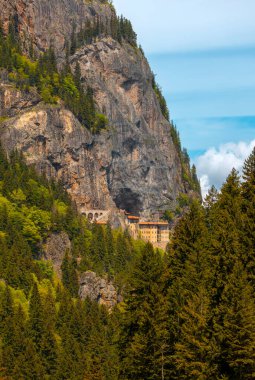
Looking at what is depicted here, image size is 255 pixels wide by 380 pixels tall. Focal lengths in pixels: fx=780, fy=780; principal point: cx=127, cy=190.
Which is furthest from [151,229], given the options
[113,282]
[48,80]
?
[113,282]

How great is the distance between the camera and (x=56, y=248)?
5684 inches

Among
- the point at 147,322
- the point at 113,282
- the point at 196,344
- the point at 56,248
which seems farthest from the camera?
the point at 56,248

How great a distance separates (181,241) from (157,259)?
6.57ft

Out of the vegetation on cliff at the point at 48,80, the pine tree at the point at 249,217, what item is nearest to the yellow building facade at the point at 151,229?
the vegetation on cliff at the point at 48,80

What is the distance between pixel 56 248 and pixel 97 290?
14.5 m

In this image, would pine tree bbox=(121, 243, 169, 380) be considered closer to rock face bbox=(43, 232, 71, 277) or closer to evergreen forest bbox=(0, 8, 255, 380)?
evergreen forest bbox=(0, 8, 255, 380)

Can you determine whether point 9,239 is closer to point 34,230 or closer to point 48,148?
point 34,230

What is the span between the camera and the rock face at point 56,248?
466 feet

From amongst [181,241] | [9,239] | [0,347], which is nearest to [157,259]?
[181,241]

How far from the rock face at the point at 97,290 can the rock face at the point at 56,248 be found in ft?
23.1

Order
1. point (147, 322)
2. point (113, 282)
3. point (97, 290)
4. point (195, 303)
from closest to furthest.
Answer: point (195, 303), point (147, 322), point (97, 290), point (113, 282)

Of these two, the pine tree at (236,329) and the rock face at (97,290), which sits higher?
the pine tree at (236,329)

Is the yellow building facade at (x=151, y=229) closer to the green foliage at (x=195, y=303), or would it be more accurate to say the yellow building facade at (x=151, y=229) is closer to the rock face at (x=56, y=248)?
the rock face at (x=56, y=248)

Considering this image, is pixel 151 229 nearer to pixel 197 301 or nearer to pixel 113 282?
pixel 113 282
